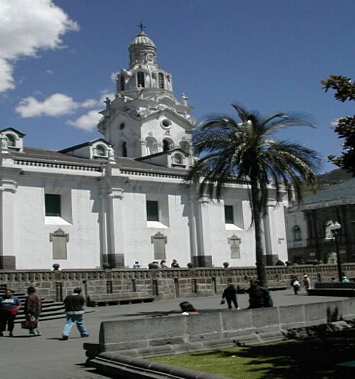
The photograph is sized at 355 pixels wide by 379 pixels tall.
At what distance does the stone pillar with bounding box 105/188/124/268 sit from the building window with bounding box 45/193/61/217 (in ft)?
9.98

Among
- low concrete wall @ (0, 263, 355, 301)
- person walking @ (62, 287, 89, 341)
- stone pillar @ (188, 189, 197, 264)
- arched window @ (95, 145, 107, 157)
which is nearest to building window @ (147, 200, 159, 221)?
stone pillar @ (188, 189, 197, 264)

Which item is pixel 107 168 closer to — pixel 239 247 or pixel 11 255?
pixel 11 255

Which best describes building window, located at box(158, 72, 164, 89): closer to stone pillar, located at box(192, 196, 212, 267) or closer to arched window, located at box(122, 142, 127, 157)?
arched window, located at box(122, 142, 127, 157)

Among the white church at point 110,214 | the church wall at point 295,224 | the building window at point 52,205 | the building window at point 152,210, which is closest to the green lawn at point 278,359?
the white church at point 110,214

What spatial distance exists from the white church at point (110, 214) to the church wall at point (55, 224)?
59 millimetres

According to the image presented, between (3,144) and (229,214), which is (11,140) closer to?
(3,144)

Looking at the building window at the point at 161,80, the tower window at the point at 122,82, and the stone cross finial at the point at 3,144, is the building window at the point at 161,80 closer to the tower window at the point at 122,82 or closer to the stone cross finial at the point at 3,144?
the tower window at the point at 122,82

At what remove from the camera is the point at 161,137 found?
180 ft

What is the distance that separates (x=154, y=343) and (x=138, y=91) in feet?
149

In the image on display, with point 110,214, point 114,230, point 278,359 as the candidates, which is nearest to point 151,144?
point 110,214

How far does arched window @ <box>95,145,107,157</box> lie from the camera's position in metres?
41.2

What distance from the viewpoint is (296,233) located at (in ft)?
224

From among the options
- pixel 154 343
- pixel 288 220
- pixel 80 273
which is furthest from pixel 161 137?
pixel 154 343

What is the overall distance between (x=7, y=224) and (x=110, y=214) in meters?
6.62
